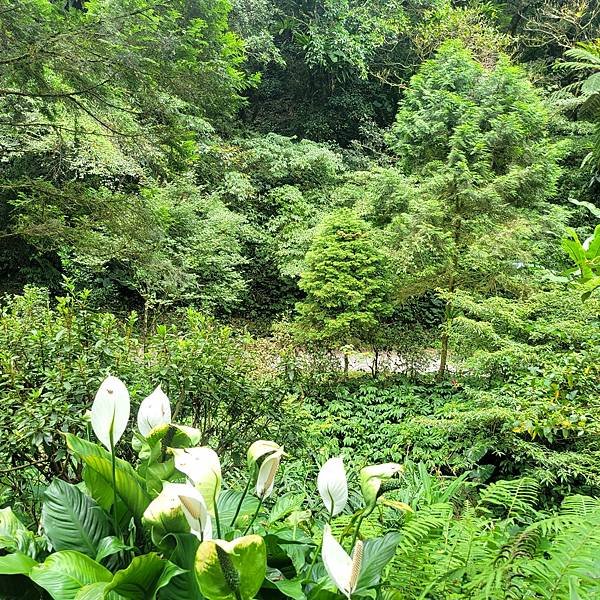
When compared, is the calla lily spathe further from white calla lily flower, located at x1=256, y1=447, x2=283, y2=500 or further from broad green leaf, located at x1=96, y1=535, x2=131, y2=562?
broad green leaf, located at x1=96, y1=535, x2=131, y2=562

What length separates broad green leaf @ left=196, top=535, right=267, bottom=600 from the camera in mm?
591

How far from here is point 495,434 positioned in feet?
10.9

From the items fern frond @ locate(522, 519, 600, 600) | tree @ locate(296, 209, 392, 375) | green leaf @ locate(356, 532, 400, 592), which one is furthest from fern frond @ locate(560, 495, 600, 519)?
tree @ locate(296, 209, 392, 375)

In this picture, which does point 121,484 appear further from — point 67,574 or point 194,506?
point 194,506

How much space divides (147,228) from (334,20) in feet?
30.2

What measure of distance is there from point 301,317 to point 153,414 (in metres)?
5.32

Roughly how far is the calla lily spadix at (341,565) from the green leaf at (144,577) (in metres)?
0.24

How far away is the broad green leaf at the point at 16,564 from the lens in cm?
77

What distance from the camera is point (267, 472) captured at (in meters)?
0.82

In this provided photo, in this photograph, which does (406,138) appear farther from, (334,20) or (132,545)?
(132,545)

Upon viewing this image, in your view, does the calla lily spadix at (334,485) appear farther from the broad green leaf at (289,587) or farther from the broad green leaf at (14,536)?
the broad green leaf at (14,536)

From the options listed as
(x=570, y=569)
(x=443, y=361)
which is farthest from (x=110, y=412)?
(x=443, y=361)

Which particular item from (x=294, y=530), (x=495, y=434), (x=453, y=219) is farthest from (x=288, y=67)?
(x=294, y=530)

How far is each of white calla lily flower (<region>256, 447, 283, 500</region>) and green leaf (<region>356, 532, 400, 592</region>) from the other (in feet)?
0.65
